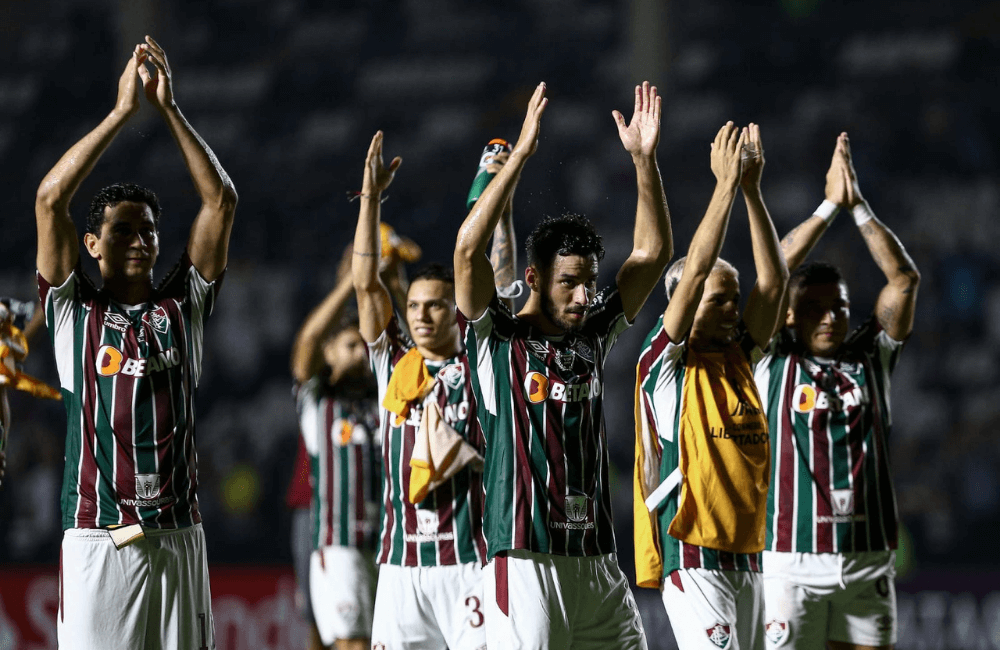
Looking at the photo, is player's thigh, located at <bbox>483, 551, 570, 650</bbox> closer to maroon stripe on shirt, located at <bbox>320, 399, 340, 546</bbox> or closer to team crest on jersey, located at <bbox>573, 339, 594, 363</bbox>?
team crest on jersey, located at <bbox>573, 339, 594, 363</bbox>

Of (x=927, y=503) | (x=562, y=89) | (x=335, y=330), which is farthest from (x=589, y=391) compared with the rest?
(x=562, y=89)

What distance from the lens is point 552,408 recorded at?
386cm

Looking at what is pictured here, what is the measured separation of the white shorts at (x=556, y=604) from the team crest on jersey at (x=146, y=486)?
1171 millimetres

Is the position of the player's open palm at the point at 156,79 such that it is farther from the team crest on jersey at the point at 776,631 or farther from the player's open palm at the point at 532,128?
the team crest on jersey at the point at 776,631

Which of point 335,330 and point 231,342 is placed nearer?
point 335,330

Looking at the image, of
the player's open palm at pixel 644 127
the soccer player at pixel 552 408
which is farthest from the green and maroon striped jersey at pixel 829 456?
the player's open palm at pixel 644 127

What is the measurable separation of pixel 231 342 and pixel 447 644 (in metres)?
8.15

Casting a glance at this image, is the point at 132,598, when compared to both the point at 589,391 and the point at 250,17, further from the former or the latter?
the point at 250,17

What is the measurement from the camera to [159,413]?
396cm

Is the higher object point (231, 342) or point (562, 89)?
point (562, 89)

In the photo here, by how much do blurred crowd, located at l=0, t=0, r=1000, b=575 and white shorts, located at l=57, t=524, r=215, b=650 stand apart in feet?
20.9

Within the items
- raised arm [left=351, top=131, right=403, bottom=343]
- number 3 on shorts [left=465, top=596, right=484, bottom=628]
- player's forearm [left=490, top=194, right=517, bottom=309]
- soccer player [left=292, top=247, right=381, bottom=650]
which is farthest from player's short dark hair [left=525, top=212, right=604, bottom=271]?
soccer player [left=292, top=247, right=381, bottom=650]

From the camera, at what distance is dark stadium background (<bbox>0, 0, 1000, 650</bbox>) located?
985cm

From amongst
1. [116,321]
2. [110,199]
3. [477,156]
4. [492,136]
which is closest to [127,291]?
[116,321]
